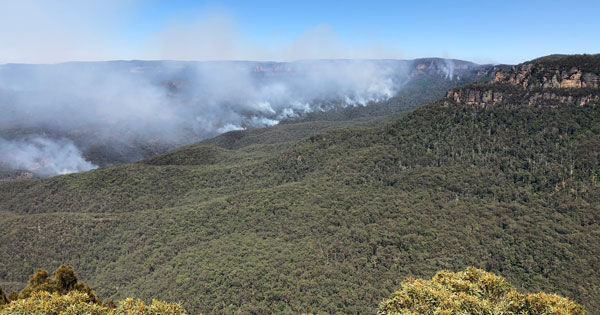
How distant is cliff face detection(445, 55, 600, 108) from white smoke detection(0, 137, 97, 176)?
7670 inches

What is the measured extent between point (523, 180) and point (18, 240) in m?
111

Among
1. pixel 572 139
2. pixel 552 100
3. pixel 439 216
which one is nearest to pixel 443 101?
pixel 552 100

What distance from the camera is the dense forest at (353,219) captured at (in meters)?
51.1

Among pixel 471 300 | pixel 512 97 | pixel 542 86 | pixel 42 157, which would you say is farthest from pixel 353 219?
pixel 42 157

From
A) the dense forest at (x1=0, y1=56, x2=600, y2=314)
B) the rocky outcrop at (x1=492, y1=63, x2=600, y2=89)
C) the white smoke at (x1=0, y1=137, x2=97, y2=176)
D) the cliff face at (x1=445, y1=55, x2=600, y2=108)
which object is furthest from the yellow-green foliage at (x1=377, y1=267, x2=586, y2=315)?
the white smoke at (x1=0, y1=137, x2=97, y2=176)

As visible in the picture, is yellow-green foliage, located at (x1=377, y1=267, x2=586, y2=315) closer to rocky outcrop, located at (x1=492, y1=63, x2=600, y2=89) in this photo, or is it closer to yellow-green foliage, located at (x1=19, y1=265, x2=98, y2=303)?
yellow-green foliage, located at (x1=19, y1=265, x2=98, y2=303)

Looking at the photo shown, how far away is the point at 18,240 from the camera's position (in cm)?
7231

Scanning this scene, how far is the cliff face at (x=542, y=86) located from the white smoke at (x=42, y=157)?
639ft

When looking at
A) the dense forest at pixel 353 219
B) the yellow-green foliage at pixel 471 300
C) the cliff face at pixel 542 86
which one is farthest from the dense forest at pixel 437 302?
the cliff face at pixel 542 86

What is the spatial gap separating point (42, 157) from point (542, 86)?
23171 centimetres

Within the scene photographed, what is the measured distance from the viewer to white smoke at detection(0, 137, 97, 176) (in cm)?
17262

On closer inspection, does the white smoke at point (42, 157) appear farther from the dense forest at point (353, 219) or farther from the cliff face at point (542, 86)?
the cliff face at point (542, 86)

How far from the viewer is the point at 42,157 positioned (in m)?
182

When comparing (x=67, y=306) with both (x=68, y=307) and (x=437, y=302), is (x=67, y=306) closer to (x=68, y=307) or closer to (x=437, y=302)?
(x=68, y=307)
